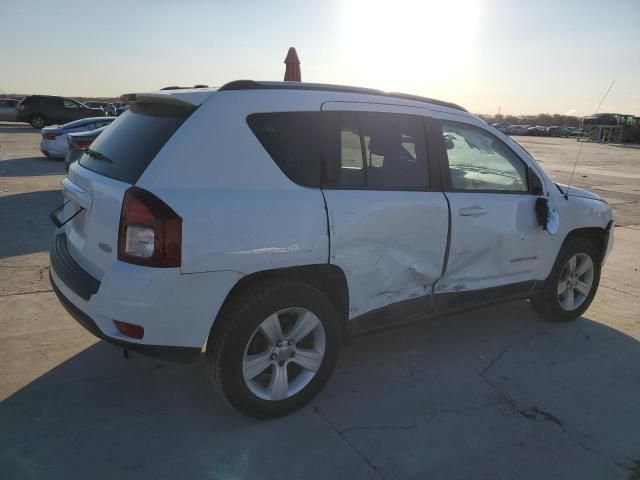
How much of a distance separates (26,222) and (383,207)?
598 cm

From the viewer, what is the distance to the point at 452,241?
344 centimetres

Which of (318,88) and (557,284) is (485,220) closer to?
(557,284)

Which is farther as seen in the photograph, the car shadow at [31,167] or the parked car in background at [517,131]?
the parked car in background at [517,131]

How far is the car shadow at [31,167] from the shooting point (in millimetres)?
11875

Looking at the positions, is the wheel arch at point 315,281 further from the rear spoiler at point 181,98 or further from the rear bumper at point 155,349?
the rear spoiler at point 181,98

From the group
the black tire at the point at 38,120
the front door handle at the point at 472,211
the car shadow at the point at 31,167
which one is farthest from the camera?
the black tire at the point at 38,120

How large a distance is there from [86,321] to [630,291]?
547cm

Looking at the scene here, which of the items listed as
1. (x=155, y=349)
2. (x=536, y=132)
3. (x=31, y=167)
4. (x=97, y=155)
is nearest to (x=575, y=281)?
(x=155, y=349)

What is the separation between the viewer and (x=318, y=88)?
3.07 m

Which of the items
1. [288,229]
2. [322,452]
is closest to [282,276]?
[288,229]

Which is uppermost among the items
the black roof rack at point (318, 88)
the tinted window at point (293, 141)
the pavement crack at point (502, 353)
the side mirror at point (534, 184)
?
the black roof rack at point (318, 88)

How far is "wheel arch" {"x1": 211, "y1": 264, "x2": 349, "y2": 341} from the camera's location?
2684mm

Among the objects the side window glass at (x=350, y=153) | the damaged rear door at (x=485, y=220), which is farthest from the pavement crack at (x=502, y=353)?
the side window glass at (x=350, y=153)

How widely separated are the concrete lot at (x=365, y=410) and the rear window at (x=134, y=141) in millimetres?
1388
